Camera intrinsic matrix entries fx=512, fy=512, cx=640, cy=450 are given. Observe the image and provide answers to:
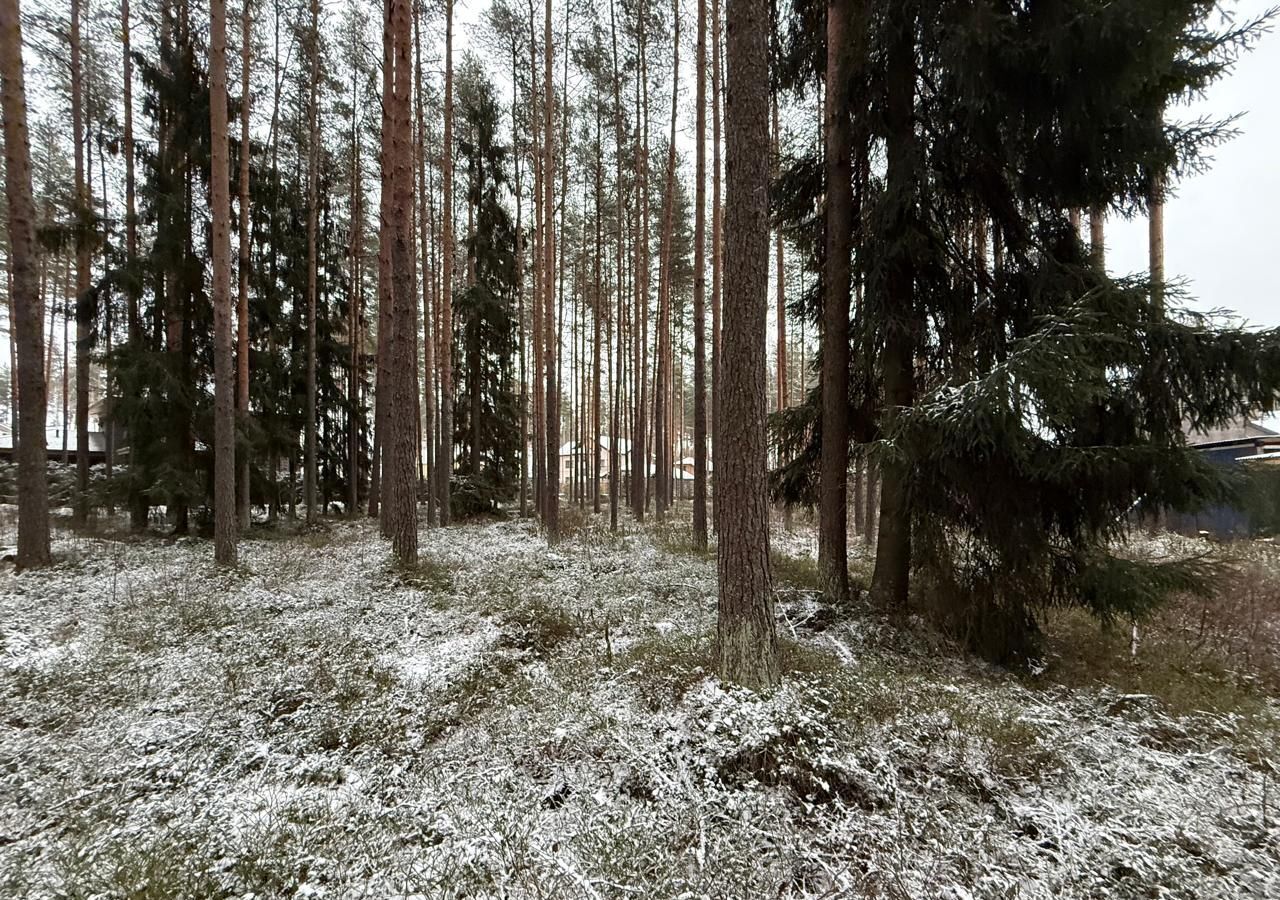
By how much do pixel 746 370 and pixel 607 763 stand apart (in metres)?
2.73

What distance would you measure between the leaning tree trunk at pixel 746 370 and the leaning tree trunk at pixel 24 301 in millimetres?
9397

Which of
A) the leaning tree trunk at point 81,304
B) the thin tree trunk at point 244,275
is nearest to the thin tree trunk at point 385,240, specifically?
the thin tree trunk at point 244,275

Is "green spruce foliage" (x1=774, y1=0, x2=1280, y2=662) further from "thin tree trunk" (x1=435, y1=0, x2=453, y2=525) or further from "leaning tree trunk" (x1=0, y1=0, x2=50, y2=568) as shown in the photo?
"leaning tree trunk" (x1=0, y1=0, x2=50, y2=568)

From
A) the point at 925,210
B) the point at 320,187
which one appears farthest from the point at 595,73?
the point at 925,210

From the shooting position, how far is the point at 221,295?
8.09 metres

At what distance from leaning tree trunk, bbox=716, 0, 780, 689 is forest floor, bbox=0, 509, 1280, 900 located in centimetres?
39

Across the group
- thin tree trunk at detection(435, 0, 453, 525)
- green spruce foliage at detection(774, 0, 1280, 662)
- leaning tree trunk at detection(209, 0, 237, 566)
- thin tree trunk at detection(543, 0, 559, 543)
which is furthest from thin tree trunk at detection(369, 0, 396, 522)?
green spruce foliage at detection(774, 0, 1280, 662)

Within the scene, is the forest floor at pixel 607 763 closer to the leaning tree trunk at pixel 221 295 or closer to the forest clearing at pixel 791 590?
the forest clearing at pixel 791 590

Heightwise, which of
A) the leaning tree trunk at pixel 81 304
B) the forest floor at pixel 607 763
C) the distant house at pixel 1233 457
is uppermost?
the leaning tree trunk at pixel 81 304

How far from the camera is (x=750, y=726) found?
328 cm

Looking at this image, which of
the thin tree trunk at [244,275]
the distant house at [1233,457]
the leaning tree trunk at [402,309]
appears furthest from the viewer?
the thin tree trunk at [244,275]

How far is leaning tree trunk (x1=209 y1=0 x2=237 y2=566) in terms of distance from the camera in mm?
7637

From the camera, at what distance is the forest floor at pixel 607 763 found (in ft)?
7.79

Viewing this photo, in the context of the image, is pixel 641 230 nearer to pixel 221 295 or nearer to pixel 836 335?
pixel 836 335
